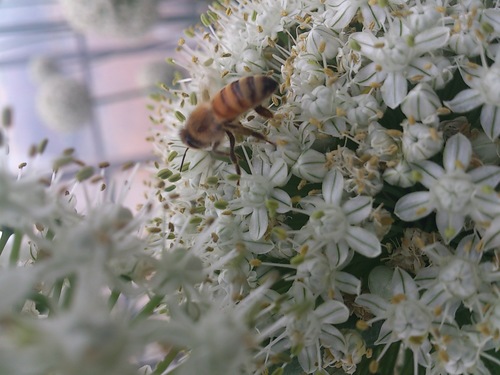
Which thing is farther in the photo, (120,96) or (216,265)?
(120,96)

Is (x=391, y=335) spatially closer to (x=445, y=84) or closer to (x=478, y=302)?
(x=478, y=302)

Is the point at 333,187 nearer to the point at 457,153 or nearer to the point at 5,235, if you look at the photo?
the point at 457,153

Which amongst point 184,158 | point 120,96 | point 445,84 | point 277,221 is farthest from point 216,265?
point 120,96

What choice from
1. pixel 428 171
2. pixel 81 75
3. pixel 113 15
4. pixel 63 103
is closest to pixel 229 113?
pixel 428 171

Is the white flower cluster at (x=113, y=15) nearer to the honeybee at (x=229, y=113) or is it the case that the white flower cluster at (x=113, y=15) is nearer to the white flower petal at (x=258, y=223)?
the honeybee at (x=229, y=113)

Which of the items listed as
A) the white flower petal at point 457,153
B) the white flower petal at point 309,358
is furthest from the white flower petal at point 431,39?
the white flower petal at point 309,358

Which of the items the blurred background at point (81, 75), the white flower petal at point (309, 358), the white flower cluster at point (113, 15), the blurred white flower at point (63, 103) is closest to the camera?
the white flower petal at point (309, 358)
